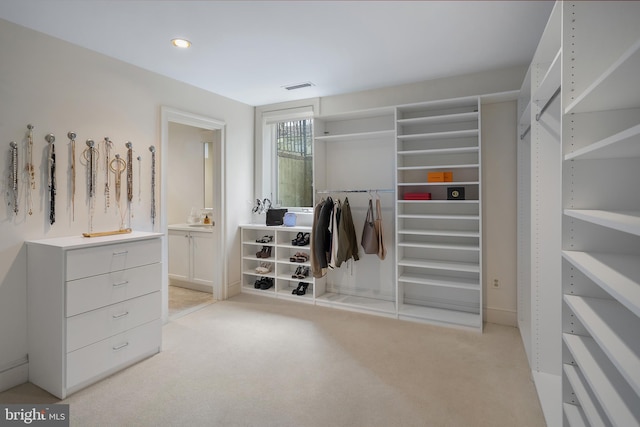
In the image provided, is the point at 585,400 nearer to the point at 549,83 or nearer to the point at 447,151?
the point at 549,83

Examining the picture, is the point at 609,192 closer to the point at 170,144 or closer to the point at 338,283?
the point at 338,283

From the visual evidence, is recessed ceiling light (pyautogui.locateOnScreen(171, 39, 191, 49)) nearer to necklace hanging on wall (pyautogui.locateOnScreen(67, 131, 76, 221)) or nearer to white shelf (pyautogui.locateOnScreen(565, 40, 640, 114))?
necklace hanging on wall (pyautogui.locateOnScreen(67, 131, 76, 221))

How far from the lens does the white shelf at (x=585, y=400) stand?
124cm

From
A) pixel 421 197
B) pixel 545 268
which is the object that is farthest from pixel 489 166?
pixel 545 268

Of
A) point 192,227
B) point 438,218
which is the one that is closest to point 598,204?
point 438,218

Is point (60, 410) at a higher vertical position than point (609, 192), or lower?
lower

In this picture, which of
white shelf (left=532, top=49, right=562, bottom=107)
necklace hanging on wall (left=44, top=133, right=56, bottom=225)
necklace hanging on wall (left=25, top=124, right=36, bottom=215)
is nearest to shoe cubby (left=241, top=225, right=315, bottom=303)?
necklace hanging on wall (left=44, top=133, right=56, bottom=225)

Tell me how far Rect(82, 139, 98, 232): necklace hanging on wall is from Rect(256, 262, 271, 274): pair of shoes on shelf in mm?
1976

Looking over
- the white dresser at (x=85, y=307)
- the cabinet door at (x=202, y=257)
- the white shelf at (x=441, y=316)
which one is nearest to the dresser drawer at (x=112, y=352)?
the white dresser at (x=85, y=307)

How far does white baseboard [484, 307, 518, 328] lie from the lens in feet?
10.6

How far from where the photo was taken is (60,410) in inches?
78.7

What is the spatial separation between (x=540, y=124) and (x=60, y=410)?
3480mm

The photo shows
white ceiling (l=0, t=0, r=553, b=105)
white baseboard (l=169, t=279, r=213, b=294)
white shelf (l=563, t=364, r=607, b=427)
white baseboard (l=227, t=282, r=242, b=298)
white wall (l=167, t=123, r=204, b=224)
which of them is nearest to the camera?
white shelf (l=563, t=364, r=607, b=427)

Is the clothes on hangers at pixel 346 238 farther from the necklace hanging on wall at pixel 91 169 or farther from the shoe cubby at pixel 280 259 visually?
the necklace hanging on wall at pixel 91 169
